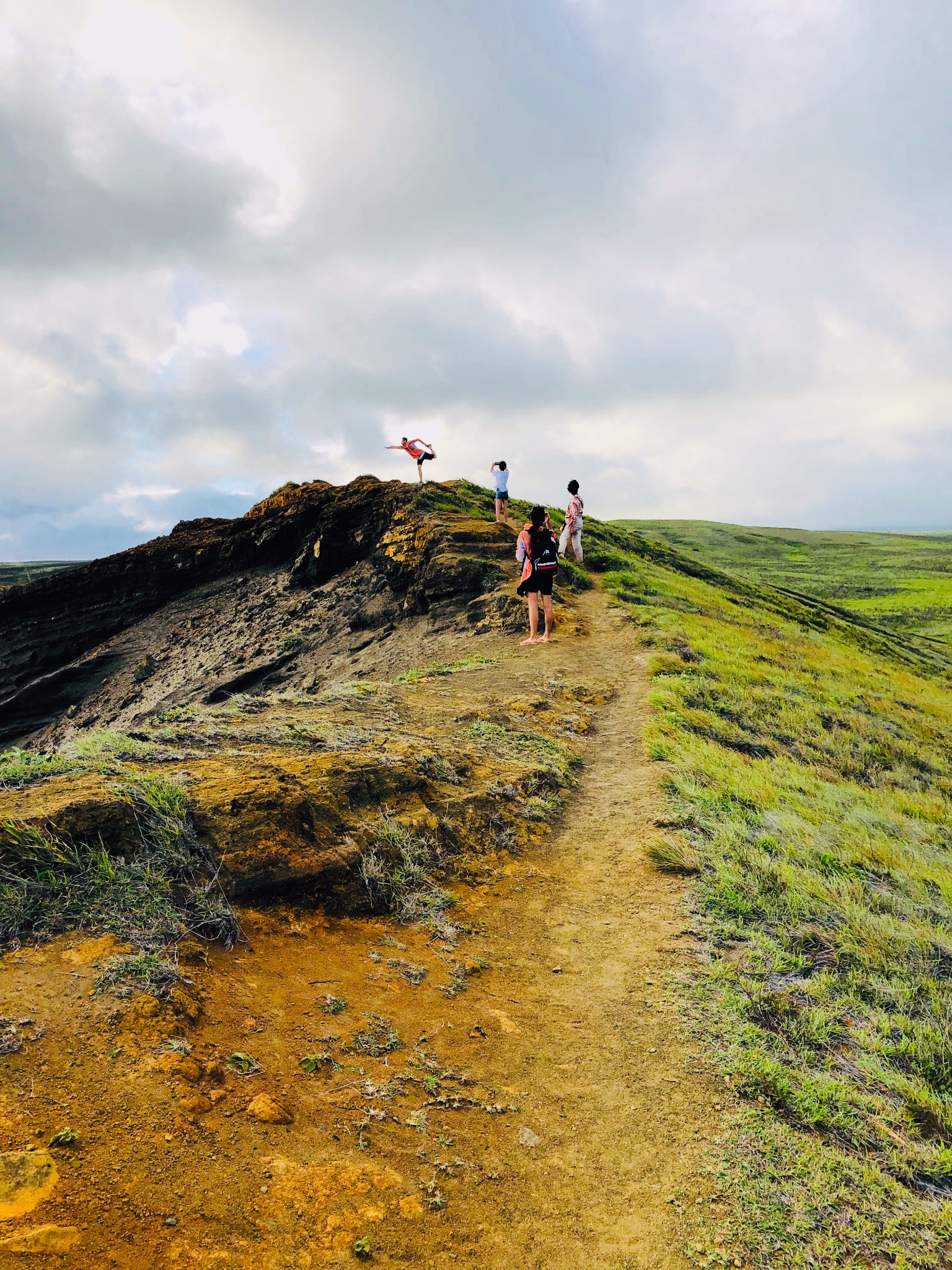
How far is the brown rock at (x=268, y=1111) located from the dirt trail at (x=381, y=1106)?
29 mm

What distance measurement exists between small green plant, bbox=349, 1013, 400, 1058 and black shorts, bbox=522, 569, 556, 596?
10.8 metres

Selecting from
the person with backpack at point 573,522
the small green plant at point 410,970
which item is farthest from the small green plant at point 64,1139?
the person with backpack at point 573,522

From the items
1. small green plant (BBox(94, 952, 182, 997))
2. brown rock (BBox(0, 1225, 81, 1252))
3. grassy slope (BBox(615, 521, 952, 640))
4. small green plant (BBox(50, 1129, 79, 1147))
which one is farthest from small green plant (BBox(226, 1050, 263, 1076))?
grassy slope (BBox(615, 521, 952, 640))

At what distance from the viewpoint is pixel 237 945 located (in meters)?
4.64

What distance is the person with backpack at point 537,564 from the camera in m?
13.9

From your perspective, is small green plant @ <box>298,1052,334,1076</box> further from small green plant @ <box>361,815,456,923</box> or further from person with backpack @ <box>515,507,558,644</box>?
person with backpack @ <box>515,507,558,644</box>

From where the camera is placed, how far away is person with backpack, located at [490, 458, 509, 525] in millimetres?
20062

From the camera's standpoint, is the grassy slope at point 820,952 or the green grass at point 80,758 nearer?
the grassy slope at point 820,952

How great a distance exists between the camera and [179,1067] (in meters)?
3.32

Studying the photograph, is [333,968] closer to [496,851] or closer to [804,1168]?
[496,851]

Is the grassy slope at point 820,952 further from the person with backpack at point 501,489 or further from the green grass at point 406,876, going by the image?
the person with backpack at point 501,489

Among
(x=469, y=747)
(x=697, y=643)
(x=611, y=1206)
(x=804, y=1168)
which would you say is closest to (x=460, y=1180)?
(x=611, y=1206)

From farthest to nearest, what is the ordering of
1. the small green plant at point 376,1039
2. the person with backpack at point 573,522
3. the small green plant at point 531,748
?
the person with backpack at point 573,522 < the small green plant at point 531,748 < the small green plant at point 376,1039

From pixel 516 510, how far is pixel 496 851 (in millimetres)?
20840
